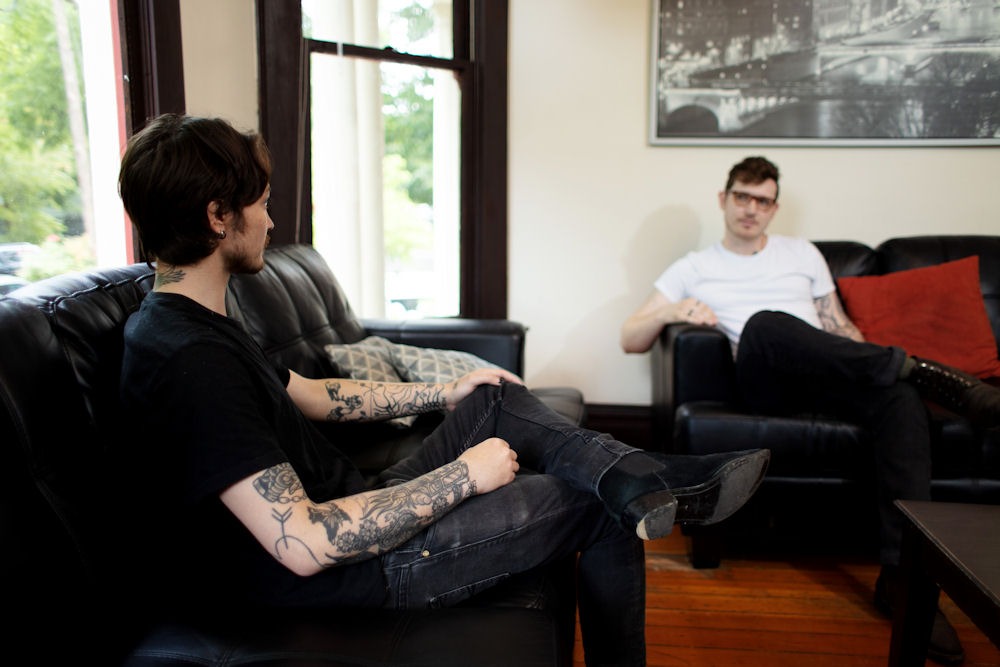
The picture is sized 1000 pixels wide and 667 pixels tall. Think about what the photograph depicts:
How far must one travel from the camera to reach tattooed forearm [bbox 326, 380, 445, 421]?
173 cm

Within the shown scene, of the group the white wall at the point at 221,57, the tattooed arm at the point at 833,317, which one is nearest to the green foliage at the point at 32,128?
the white wall at the point at 221,57

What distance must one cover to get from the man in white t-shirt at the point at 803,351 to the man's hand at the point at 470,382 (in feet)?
3.05

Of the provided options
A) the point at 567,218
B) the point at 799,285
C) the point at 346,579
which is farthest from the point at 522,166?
the point at 346,579

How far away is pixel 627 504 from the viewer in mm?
1235

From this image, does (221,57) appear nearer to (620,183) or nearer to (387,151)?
(387,151)

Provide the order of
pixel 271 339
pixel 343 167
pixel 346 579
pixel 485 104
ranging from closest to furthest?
pixel 346 579 → pixel 271 339 → pixel 343 167 → pixel 485 104

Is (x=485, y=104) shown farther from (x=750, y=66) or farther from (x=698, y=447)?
(x=698, y=447)

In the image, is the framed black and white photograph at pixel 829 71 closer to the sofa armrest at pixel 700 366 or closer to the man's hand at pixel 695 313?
the man's hand at pixel 695 313

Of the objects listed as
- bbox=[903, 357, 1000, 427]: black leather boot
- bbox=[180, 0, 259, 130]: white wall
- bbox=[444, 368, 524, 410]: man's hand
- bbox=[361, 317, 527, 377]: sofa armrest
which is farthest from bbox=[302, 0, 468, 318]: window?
bbox=[903, 357, 1000, 427]: black leather boot

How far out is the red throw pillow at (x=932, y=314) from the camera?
2660 mm

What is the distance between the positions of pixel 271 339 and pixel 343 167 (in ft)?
3.85

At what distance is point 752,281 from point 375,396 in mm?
1575

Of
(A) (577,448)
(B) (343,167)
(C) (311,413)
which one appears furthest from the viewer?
(B) (343,167)

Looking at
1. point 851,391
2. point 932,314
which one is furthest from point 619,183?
point 851,391
